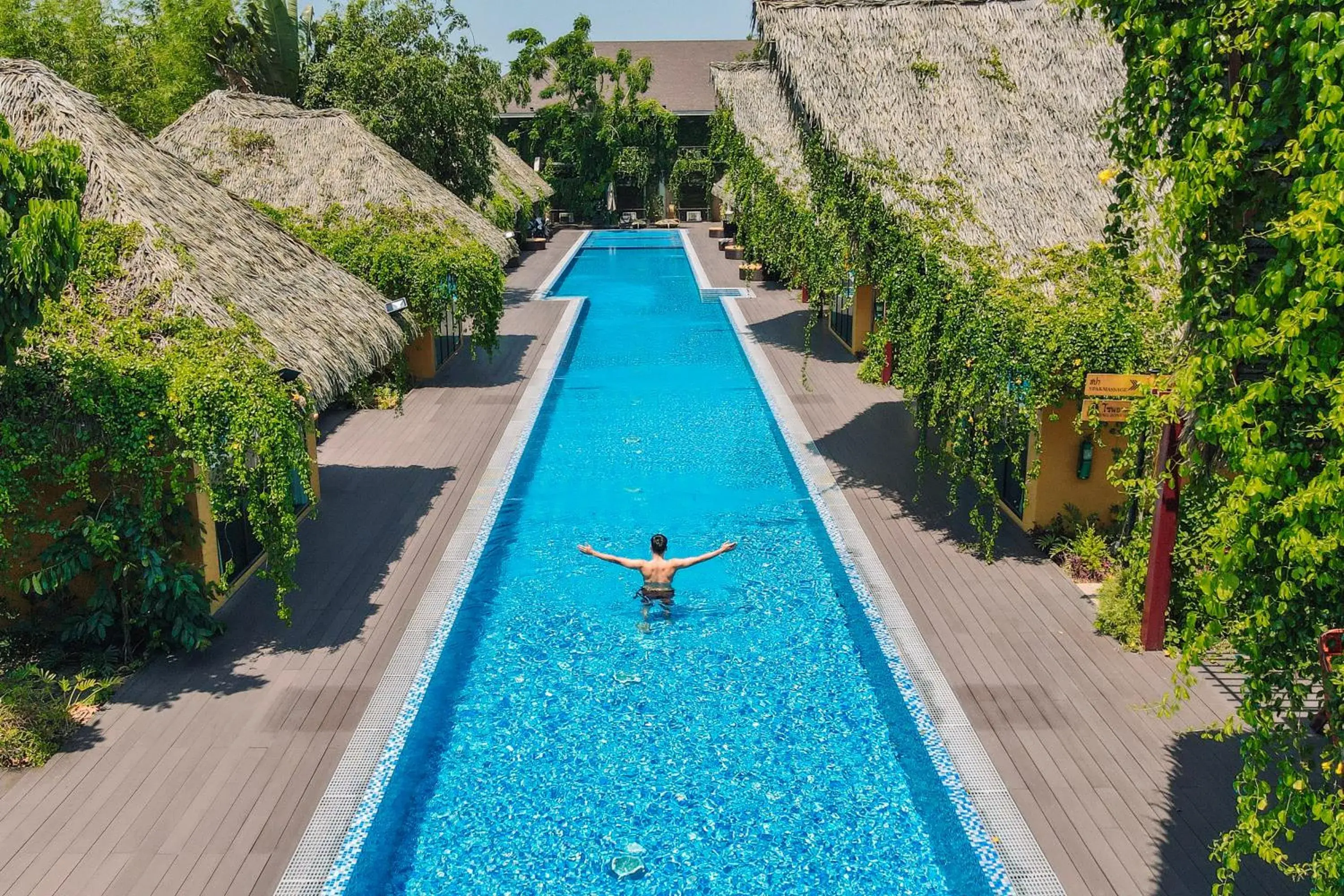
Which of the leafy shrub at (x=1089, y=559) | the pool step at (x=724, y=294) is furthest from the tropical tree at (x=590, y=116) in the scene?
the leafy shrub at (x=1089, y=559)

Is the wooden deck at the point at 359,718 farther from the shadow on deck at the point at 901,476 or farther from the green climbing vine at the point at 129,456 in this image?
the green climbing vine at the point at 129,456

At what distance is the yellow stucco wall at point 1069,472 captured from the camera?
10891mm

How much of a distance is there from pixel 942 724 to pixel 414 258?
12799 millimetres

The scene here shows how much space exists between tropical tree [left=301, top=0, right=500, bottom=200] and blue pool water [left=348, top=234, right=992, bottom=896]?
13.1 metres

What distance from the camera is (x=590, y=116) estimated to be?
149ft

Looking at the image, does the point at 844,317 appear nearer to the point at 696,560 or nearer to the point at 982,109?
the point at 982,109

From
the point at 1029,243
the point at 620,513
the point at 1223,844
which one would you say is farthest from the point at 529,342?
the point at 1223,844

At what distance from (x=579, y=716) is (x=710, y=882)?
2.21 meters

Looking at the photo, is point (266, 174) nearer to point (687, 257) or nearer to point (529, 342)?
point (529, 342)

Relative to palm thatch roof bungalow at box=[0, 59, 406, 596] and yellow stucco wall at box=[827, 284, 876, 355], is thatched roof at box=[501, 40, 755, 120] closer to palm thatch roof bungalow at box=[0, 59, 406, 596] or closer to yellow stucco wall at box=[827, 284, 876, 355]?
yellow stucco wall at box=[827, 284, 876, 355]

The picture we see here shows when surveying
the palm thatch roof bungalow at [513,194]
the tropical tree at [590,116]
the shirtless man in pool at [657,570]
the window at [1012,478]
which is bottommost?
the shirtless man in pool at [657,570]

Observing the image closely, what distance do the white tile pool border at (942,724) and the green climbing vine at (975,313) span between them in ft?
4.09

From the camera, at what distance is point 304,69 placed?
92.7 ft

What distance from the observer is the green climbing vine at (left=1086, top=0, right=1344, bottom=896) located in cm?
374
